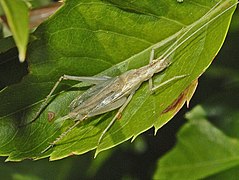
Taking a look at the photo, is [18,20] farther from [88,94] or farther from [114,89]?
[114,89]

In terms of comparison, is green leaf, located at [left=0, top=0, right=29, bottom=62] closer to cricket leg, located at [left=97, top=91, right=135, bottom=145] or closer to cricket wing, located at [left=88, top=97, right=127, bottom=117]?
cricket leg, located at [left=97, top=91, right=135, bottom=145]

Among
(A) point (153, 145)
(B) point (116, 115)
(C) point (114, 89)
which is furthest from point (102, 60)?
(A) point (153, 145)

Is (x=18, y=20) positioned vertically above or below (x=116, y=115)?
above

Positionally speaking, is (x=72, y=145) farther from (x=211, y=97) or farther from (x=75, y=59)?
(x=211, y=97)

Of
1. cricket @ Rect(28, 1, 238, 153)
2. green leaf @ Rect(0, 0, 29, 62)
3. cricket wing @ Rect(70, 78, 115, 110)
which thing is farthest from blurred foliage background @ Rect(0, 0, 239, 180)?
green leaf @ Rect(0, 0, 29, 62)

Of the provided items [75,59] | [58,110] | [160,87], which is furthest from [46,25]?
[160,87]

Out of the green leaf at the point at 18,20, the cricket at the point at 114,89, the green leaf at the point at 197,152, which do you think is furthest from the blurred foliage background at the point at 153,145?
the green leaf at the point at 18,20

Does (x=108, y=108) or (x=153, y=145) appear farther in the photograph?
(x=153, y=145)
